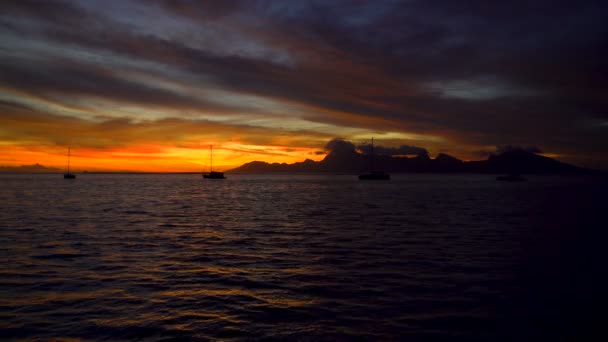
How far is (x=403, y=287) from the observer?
48.0 feet

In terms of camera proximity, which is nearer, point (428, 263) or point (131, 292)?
point (131, 292)

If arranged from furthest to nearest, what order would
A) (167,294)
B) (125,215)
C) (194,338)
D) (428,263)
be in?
(125,215), (428,263), (167,294), (194,338)

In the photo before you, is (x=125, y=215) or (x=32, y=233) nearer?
(x=32, y=233)

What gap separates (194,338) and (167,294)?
421 cm

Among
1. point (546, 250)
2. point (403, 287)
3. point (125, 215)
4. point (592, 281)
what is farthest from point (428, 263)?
point (125, 215)

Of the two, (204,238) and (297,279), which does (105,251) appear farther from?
(297,279)

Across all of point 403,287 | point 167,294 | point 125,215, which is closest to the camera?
point 167,294

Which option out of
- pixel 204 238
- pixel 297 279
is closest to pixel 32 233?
pixel 204 238

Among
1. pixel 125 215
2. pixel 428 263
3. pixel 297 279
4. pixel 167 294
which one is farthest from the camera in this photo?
pixel 125 215

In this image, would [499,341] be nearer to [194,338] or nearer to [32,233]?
[194,338]

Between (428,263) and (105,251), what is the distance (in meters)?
16.8

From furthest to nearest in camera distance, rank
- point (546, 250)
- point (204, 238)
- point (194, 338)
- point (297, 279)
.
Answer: point (204, 238) < point (546, 250) < point (297, 279) < point (194, 338)

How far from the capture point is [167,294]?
13664 mm

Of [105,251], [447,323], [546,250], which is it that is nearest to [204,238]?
[105,251]
